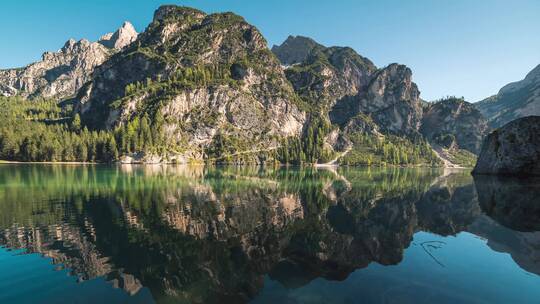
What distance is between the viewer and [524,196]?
148ft

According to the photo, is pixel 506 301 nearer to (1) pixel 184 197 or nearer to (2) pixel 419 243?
(2) pixel 419 243

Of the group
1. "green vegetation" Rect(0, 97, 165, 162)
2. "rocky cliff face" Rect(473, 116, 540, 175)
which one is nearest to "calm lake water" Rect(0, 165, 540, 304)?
"rocky cliff face" Rect(473, 116, 540, 175)

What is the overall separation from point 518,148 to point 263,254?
98.4m

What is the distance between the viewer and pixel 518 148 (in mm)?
84125

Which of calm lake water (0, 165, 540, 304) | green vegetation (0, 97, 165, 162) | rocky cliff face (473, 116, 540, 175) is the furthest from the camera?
green vegetation (0, 97, 165, 162)

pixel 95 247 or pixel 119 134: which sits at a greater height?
pixel 119 134

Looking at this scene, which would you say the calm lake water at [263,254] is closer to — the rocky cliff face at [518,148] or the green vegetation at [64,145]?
the rocky cliff face at [518,148]

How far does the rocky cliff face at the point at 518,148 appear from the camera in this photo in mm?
81000

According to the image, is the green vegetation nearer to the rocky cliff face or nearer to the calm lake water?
the calm lake water

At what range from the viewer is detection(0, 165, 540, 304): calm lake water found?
15203mm

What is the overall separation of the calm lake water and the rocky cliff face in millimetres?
58944

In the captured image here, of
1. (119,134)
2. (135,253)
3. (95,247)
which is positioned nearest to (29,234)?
(95,247)

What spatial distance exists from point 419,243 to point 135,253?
23.6 metres

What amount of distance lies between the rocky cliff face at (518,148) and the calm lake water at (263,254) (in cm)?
5894
